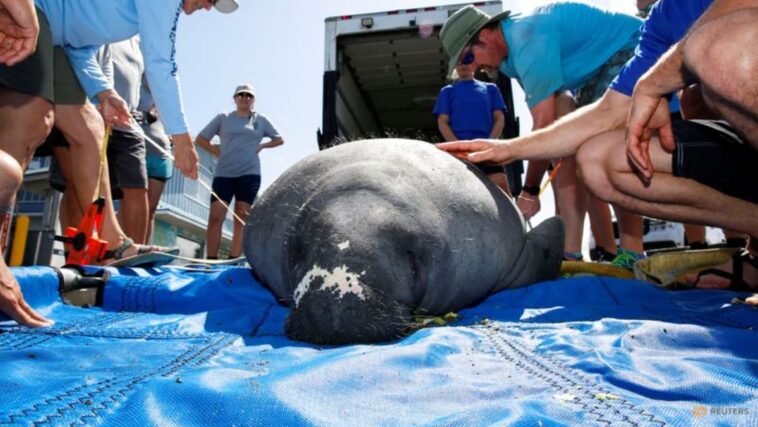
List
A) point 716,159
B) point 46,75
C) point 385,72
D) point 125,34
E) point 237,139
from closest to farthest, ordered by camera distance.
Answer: point 716,159 < point 46,75 < point 125,34 < point 237,139 < point 385,72

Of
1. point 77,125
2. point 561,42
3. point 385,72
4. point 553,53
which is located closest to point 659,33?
point 553,53

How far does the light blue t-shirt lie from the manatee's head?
3.29 metres

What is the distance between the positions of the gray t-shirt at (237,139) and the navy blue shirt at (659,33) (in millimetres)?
5823

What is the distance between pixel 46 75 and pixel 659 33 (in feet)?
13.2

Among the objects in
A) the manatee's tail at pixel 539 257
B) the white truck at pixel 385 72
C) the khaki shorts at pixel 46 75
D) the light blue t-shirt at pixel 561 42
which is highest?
the white truck at pixel 385 72

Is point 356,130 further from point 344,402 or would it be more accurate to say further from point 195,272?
point 344,402

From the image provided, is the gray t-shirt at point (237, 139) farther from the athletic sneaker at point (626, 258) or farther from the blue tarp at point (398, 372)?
the blue tarp at point (398, 372)

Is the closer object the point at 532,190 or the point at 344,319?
the point at 344,319

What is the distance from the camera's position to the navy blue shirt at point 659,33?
3.47 meters

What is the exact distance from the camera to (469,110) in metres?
7.11

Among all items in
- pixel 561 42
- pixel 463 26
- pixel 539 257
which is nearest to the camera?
pixel 539 257

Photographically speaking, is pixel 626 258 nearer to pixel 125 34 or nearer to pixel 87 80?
pixel 125 34

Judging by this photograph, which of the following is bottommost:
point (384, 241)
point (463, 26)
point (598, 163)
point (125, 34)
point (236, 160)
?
point (384, 241)

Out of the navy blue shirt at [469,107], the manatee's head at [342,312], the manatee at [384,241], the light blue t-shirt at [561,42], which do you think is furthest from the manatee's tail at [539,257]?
the navy blue shirt at [469,107]
